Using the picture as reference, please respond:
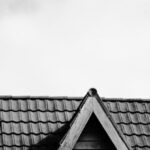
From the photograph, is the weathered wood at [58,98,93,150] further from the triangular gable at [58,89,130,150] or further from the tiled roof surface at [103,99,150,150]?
the tiled roof surface at [103,99,150,150]

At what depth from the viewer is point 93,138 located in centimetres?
945

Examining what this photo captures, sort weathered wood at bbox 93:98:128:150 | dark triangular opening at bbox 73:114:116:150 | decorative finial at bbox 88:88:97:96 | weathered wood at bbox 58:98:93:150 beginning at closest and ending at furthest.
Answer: weathered wood at bbox 58:98:93:150
weathered wood at bbox 93:98:128:150
decorative finial at bbox 88:88:97:96
dark triangular opening at bbox 73:114:116:150

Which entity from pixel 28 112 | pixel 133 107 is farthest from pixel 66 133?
pixel 133 107

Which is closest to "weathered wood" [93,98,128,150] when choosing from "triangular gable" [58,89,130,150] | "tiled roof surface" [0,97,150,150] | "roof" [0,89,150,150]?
"triangular gable" [58,89,130,150]

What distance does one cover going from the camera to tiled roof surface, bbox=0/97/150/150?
9914 mm

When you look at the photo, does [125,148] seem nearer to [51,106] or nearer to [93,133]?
[93,133]

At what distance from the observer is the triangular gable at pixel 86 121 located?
900 cm

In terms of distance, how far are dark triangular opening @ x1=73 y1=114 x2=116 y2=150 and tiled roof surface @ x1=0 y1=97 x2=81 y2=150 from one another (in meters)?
0.83

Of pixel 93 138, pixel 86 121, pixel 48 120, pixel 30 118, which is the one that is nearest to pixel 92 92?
pixel 86 121

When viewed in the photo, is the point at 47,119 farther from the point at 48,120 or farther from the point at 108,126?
the point at 108,126

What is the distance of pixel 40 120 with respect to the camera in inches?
404

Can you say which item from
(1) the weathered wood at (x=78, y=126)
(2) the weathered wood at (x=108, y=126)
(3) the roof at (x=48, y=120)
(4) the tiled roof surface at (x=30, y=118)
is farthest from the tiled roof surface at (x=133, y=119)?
(1) the weathered wood at (x=78, y=126)

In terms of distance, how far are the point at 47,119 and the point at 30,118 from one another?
1.08 ft

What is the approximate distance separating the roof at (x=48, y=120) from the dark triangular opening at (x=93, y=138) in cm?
36
